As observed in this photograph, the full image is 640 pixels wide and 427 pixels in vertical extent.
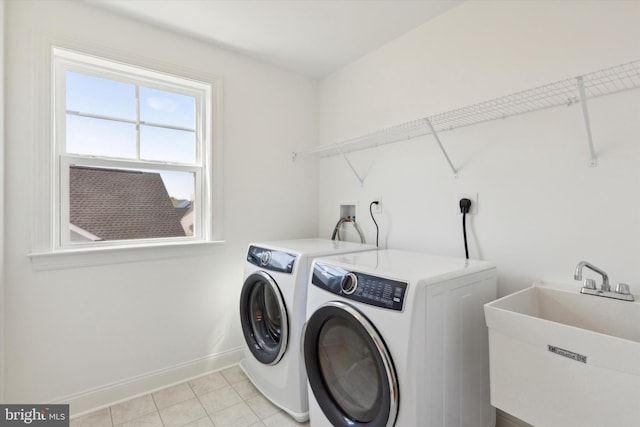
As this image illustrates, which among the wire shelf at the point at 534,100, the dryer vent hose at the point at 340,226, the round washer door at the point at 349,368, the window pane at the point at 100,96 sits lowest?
the round washer door at the point at 349,368

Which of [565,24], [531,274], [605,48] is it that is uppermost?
[565,24]

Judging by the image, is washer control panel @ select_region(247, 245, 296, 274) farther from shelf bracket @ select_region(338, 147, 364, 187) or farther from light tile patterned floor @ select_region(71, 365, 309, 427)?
shelf bracket @ select_region(338, 147, 364, 187)

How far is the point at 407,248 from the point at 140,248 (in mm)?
1775

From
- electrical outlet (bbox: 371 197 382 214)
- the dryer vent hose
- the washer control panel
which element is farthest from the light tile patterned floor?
electrical outlet (bbox: 371 197 382 214)

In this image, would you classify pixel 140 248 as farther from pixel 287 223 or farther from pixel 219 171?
pixel 287 223

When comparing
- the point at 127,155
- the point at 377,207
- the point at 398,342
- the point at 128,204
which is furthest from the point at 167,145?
the point at 398,342

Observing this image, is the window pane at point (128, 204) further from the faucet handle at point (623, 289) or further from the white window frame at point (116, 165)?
the faucet handle at point (623, 289)

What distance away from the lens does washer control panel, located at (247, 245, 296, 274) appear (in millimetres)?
1707

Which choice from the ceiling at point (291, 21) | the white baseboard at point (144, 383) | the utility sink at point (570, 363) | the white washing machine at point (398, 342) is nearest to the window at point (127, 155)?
the ceiling at point (291, 21)

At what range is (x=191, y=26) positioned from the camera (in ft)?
6.50

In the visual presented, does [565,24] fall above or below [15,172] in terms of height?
above

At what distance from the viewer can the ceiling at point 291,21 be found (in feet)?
5.76

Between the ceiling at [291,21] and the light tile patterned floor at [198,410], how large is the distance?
94.7 inches

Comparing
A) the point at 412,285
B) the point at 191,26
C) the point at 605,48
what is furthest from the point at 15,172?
the point at 605,48
